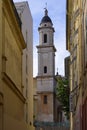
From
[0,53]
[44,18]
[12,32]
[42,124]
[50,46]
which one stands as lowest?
[42,124]

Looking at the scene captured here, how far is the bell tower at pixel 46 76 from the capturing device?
84438 mm

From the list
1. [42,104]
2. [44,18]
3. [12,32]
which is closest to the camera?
[12,32]

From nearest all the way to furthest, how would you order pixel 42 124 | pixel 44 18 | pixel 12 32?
pixel 12 32 → pixel 42 124 → pixel 44 18

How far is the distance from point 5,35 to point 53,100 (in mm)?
66462

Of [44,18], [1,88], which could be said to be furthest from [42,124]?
[1,88]

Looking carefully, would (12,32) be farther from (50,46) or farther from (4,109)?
(50,46)

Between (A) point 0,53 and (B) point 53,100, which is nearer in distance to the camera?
(A) point 0,53

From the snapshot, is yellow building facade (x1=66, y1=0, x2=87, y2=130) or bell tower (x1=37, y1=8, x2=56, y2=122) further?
bell tower (x1=37, y1=8, x2=56, y2=122)

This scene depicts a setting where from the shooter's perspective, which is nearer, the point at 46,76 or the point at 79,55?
the point at 79,55

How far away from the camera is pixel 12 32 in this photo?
71.3ft

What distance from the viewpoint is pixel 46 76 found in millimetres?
86812

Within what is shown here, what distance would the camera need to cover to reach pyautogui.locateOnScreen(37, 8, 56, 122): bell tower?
84438 millimetres

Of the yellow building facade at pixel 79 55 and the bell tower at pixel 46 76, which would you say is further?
the bell tower at pixel 46 76

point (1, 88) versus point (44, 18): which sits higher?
point (44, 18)
